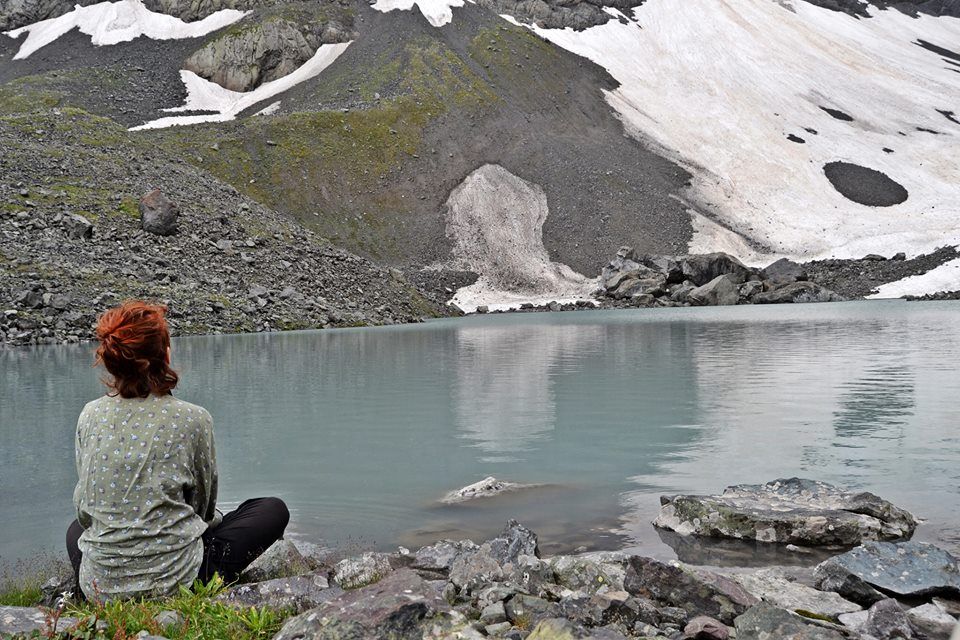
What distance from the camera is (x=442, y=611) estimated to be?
5039 millimetres

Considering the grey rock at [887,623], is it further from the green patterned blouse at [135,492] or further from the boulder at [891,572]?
the green patterned blouse at [135,492]

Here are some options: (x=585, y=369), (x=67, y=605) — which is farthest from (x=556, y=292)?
(x=67, y=605)

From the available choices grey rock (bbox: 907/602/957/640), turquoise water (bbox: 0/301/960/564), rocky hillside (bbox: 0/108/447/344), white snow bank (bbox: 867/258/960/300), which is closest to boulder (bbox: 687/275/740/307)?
white snow bank (bbox: 867/258/960/300)

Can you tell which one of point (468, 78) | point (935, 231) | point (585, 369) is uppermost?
point (468, 78)

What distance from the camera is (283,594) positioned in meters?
5.73

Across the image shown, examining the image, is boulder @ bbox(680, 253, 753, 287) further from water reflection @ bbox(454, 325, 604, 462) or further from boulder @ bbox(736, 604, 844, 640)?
boulder @ bbox(736, 604, 844, 640)

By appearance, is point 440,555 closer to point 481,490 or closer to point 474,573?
point 474,573

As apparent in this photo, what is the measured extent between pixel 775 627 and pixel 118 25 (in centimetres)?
14146

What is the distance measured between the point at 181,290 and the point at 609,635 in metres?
44.6

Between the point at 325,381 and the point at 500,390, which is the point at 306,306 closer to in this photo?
the point at 325,381

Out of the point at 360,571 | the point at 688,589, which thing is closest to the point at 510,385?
the point at 360,571

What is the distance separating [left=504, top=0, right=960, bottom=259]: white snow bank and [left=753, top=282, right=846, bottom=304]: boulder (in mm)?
12504

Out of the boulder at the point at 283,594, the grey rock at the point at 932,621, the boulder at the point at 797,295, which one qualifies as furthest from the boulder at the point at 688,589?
the boulder at the point at 797,295

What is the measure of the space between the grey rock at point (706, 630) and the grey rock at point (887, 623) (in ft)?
3.76
